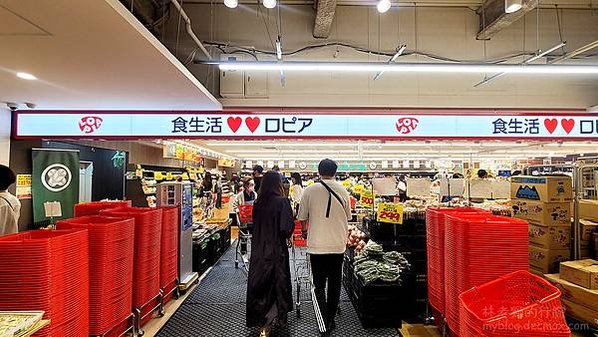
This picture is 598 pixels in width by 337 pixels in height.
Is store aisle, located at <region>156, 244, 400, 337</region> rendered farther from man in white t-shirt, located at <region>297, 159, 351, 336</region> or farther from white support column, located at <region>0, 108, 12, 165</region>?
white support column, located at <region>0, 108, 12, 165</region>

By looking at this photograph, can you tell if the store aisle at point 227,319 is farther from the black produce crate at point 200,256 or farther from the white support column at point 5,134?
the white support column at point 5,134

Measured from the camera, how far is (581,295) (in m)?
3.58

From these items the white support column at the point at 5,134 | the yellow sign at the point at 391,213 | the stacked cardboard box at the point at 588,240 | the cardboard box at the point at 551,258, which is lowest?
the cardboard box at the point at 551,258

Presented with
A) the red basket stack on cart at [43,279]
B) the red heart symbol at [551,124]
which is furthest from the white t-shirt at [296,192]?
the red basket stack on cart at [43,279]

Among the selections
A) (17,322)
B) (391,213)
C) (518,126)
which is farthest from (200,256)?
(518,126)

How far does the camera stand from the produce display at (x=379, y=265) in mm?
4082

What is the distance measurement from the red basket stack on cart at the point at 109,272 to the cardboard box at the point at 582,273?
171 inches

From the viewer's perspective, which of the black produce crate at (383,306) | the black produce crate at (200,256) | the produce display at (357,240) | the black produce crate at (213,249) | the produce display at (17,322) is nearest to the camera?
the produce display at (17,322)

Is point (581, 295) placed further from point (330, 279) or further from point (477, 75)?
point (477, 75)

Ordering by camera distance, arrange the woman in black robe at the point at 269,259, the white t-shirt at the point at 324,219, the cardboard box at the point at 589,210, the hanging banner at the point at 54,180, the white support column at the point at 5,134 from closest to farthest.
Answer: the white t-shirt at the point at 324,219
the woman in black robe at the point at 269,259
the cardboard box at the point at 589,210
the white support column at the point at 5,134
the hanging banner at the point at 54,180

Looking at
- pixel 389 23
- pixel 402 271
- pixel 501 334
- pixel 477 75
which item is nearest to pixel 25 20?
pixel 501 334

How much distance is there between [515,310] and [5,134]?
6591 millimetres

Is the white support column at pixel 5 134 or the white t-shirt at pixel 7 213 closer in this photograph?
the white t-shirt at pixel 7 213

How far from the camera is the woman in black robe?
3740mm
